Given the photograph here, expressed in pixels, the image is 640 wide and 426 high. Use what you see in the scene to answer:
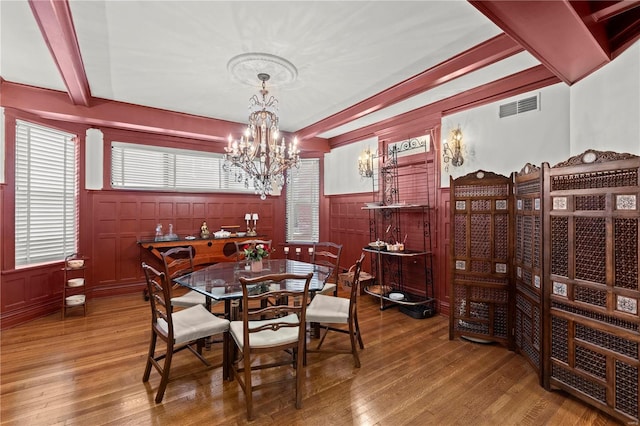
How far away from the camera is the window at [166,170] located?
496cm

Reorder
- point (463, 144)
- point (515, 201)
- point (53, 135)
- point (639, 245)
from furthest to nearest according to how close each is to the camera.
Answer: point (53, 135)
point (463, 144)
point (515, 201)
point (639, 245)

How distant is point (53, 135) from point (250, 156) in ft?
10.8

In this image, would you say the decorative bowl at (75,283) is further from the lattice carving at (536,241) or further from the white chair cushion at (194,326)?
the lattice carving at (536,241)

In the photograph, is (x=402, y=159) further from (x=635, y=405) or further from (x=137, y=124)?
(x=137, y=124)

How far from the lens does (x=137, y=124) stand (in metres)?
4.46

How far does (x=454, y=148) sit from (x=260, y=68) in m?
2.67

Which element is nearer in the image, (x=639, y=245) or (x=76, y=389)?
(x=639, y=245)

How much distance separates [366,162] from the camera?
5254 millimetres

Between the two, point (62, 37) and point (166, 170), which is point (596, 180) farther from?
point (166, 170)

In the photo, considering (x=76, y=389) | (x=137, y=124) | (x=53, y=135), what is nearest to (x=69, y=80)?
(x=137, y=124)

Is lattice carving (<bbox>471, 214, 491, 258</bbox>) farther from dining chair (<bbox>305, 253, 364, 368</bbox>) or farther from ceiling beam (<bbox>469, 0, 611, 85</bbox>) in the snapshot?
ceiling beam (<bbox>469, 0, 611, 85</bbox>)

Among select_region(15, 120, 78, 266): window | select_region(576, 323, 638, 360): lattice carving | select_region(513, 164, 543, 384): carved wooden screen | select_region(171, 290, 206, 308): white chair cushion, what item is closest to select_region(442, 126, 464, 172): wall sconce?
select_region(513, 164, 543, 384): carved wooden screen

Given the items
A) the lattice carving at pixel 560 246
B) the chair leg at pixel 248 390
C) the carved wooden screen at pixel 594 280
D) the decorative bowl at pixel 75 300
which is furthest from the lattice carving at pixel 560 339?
the decorative bowl at pixel 75 300

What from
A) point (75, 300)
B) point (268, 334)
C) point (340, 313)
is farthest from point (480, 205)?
point (75, 300)
